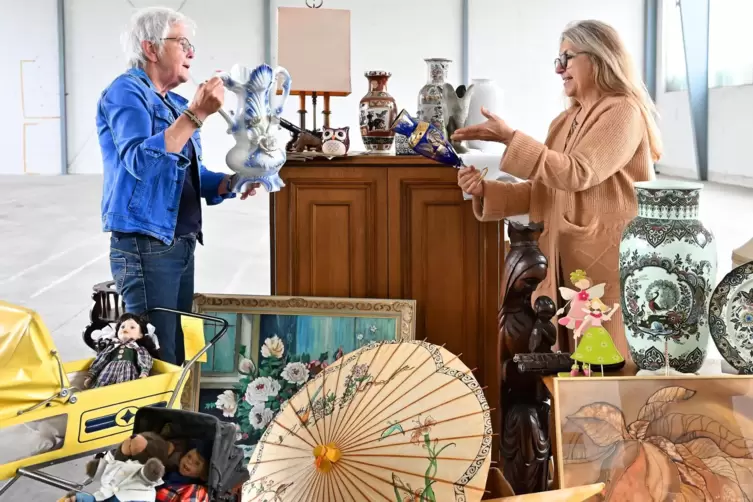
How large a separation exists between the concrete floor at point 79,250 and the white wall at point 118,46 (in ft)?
6.07

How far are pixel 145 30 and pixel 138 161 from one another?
0.44 m

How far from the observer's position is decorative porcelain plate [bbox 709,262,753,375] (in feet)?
5.36

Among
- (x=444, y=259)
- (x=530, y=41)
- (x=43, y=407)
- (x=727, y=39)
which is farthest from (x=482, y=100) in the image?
(x=530, y=41)

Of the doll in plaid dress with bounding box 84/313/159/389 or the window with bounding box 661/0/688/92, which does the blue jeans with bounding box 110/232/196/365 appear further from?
the window with bounding box 661/0/688/92

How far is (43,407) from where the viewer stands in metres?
1.94

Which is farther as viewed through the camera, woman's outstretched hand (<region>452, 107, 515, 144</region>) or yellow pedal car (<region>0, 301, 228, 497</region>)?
woman's outstretched hand (<region>452, 107, 515, 144</region>)

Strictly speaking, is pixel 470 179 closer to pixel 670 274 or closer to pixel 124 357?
pixel 670 274

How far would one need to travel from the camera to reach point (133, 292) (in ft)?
8.56

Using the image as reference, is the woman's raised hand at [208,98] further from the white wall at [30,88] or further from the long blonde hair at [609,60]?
the white wall at [30,88]

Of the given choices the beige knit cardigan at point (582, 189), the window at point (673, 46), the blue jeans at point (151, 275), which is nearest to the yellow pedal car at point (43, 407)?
the blue jeans at point (151, 275)

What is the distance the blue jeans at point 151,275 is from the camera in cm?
259

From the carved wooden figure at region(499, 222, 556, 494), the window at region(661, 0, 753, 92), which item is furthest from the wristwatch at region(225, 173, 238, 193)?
the window at region(661, 0, 753, 92)

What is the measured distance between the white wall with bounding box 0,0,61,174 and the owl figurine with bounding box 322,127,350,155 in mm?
11018

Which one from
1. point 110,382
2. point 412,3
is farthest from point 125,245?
point 412,3
